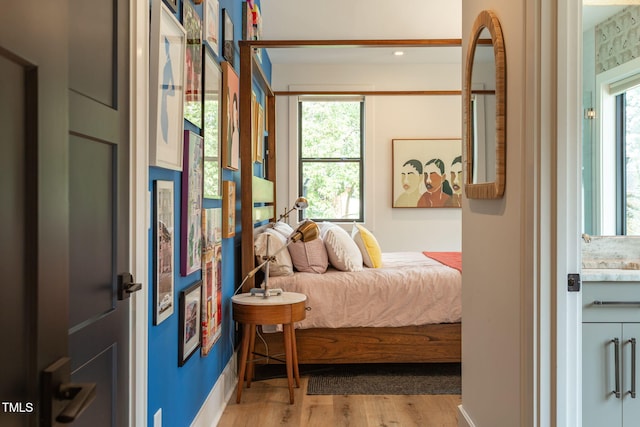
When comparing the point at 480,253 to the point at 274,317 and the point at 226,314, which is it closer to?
the point at 274,317

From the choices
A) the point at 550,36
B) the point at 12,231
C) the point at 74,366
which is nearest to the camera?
the point at 12,231

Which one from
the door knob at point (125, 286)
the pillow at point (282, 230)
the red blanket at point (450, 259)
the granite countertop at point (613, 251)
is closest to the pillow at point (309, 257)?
the pillow at point (282, 230)

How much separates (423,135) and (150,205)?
4862mm

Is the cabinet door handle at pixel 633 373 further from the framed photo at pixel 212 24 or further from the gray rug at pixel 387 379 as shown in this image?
the framed photo at pixel 212 24

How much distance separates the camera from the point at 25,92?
2.64ft

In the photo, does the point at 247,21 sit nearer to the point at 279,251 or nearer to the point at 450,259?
the point at 279,251

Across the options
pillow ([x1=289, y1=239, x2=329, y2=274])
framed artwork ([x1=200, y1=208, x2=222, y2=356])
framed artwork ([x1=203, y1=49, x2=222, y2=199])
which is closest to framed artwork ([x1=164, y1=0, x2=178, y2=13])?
framed artwork ([x1=203, y1=49, x2=222, y2=199])

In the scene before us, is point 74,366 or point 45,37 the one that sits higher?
point 45,37

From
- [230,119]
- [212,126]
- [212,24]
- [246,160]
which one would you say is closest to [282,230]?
[246,160]

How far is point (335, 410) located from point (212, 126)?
1.73m

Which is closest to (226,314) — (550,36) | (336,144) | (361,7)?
(550,36)

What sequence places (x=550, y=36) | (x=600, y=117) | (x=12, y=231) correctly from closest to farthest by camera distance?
(x=12, y=231) < (x=550, y=36) < (x=600, y=117)

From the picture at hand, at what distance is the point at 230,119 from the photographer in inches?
122

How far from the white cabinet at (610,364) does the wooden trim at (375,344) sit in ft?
4.80
